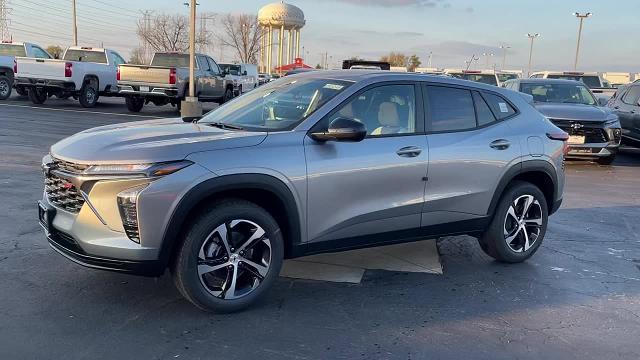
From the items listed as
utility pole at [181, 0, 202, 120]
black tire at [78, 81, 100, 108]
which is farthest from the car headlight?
black tire at [78, 81, 100, 108]

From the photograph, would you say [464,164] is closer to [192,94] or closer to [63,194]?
[63,194]

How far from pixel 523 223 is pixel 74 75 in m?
17.6

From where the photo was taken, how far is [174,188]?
381 centimetres

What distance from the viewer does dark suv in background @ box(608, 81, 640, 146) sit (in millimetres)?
13523

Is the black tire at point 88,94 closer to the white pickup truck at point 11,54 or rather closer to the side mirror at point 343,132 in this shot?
the white pickup truck at point 11,54

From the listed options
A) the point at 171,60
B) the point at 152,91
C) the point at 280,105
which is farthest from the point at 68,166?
the point at 171,60

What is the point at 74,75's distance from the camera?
1975 centimetres

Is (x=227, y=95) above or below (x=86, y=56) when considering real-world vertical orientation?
below

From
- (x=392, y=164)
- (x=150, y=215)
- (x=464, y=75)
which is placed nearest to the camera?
(x=150, y=215)

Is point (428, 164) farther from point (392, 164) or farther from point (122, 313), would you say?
point (122, 313)

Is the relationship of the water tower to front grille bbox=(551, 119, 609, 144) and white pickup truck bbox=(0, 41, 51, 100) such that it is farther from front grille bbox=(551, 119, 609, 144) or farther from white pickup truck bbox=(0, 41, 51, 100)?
front grille bbox=(551, 119, 609, 144)

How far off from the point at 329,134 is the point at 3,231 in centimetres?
359

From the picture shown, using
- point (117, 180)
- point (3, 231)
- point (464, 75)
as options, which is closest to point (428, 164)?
point (117, 180)

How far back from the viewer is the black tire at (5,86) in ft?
72.7
